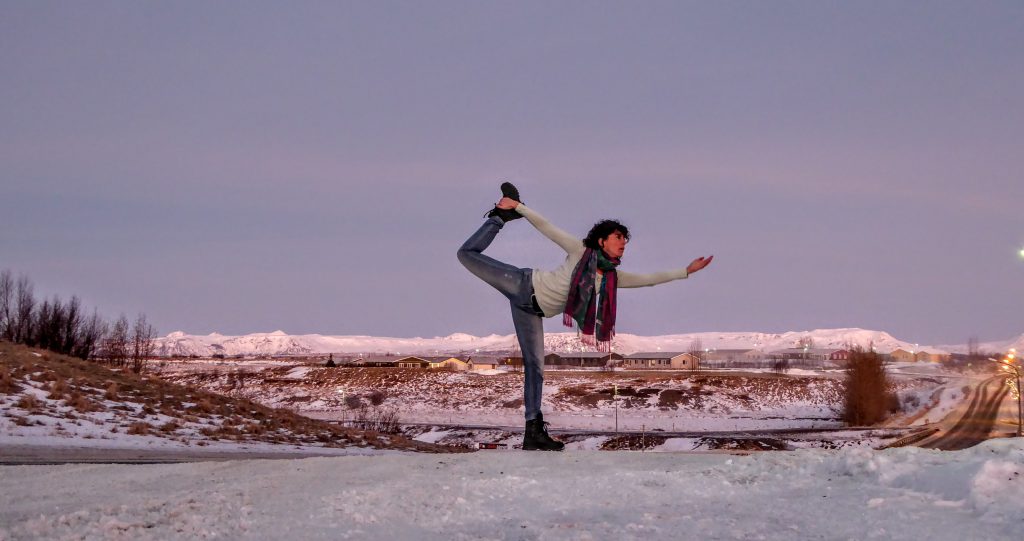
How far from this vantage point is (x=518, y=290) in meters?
9.02

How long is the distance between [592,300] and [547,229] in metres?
1.00

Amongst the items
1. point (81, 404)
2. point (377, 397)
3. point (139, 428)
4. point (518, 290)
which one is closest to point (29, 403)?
point (81, 404)

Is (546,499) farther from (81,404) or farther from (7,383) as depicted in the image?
(7,383)

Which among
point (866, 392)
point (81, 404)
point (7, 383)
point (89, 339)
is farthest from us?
point (866, 392)

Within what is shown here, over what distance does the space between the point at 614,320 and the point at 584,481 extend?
2.57 m

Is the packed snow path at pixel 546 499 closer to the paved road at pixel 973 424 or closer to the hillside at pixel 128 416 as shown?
the hillside at pixel 128 416

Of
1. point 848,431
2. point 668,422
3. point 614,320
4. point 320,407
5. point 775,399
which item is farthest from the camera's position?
point 775,399

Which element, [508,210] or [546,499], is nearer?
[546,499]

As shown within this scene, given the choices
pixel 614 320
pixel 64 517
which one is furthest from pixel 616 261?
pixel 64 517

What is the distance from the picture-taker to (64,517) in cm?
505

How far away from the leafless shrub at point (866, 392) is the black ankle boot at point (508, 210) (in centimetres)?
8387

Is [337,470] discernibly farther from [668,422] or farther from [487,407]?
[487,407]

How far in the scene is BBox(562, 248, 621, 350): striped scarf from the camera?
28.5ft

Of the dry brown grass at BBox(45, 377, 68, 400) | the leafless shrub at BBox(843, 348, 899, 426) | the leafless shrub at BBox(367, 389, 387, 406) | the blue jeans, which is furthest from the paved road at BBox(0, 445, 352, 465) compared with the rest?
the leafless shrub at BBox(367, 389, 387, 406)
